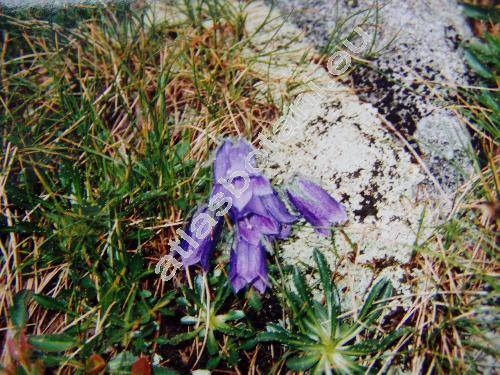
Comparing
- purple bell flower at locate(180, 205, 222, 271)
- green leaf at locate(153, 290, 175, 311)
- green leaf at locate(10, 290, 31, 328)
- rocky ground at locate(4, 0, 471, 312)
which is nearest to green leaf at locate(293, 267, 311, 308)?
rocky ground at locate(4, 0, 471, 312)

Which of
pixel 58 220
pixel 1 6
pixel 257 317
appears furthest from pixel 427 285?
pixel 1 6

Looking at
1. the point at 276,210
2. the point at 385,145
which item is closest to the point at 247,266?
the point at 276,210

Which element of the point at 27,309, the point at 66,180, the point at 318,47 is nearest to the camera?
the point at 27,309

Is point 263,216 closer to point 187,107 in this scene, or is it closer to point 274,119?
point 274,119

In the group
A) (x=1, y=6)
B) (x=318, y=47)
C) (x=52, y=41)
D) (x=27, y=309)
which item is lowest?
(x=27, y=309)

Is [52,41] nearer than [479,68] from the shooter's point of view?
No

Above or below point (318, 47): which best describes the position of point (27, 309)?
below

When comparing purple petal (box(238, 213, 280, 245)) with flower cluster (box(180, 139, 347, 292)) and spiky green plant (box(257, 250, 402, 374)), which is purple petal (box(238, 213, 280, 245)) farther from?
spiky green plant (box(257, 250, 402, 374))

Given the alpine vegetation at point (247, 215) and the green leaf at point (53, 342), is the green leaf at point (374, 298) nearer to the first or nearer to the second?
the alpine vegetation at point (247, 215)
